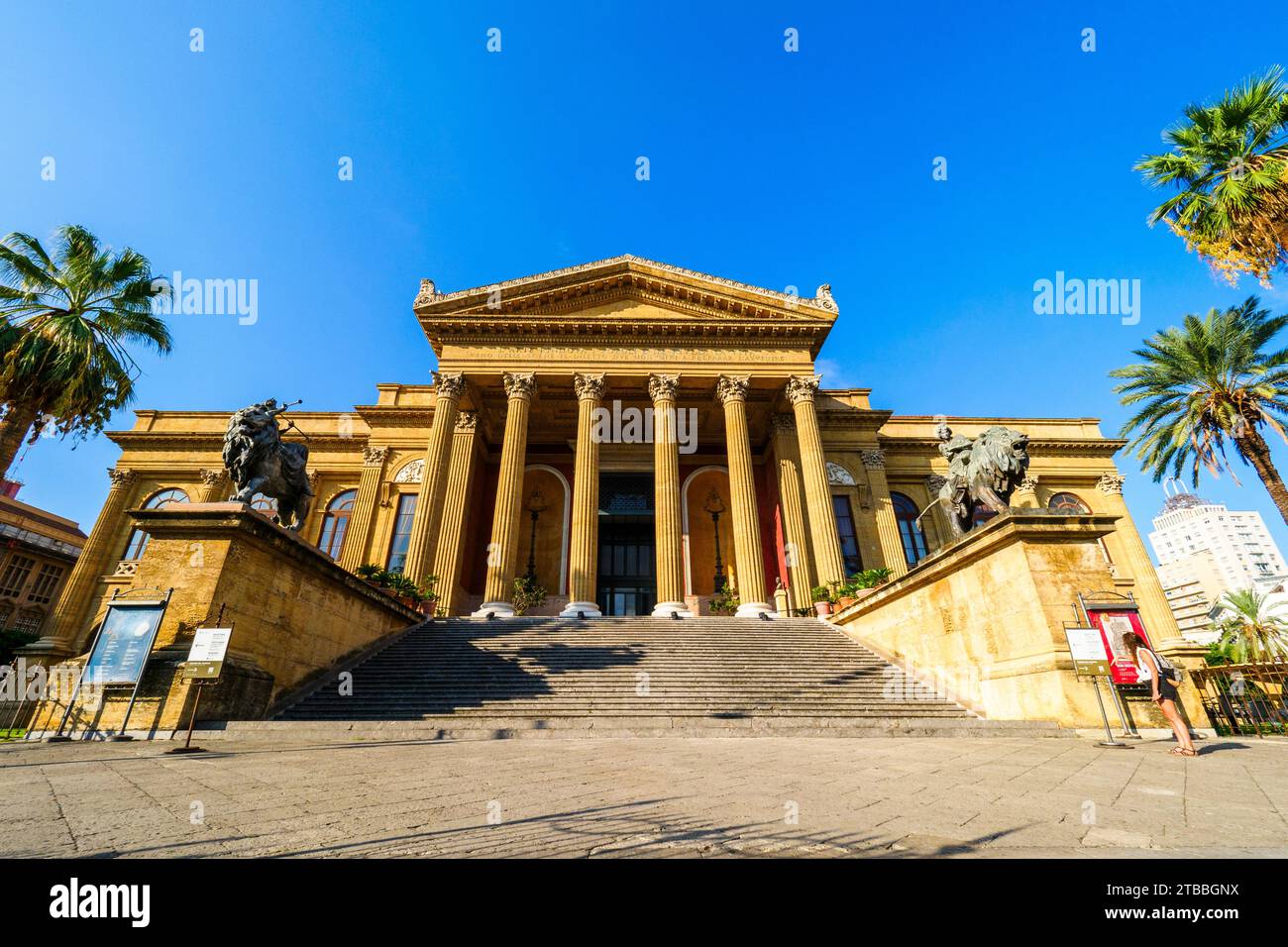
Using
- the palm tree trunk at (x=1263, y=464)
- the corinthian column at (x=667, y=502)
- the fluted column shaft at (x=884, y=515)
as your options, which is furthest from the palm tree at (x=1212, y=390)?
the corinthian column at (x=667, y=502)

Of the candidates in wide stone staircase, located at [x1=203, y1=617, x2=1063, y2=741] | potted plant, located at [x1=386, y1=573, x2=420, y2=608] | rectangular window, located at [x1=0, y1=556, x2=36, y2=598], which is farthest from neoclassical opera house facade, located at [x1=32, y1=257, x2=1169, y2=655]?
rectangular window, located at [x1=0, y1=556, x2=36, y2=598]

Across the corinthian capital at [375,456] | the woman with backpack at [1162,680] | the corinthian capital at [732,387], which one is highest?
the corinthian capital at [732,387]

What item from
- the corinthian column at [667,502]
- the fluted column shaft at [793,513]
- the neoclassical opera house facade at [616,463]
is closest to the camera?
the corinthian column at [667,502]

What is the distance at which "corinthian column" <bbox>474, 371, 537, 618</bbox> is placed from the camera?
16281 mm

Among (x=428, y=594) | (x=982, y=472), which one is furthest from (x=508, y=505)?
(x=982, y=472)

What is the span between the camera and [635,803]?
325cm

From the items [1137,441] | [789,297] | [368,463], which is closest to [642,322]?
[789,297]

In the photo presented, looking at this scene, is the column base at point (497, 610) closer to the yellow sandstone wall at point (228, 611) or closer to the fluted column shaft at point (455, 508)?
the fluted column shaft at point (455, 508)

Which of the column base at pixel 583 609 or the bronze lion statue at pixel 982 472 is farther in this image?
the column base at pixel 583 609

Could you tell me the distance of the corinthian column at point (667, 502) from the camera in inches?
645

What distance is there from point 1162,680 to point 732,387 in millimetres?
14664

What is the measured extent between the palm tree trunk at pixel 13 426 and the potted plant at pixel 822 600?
20.3m

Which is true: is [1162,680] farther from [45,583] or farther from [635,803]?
[45,583]
